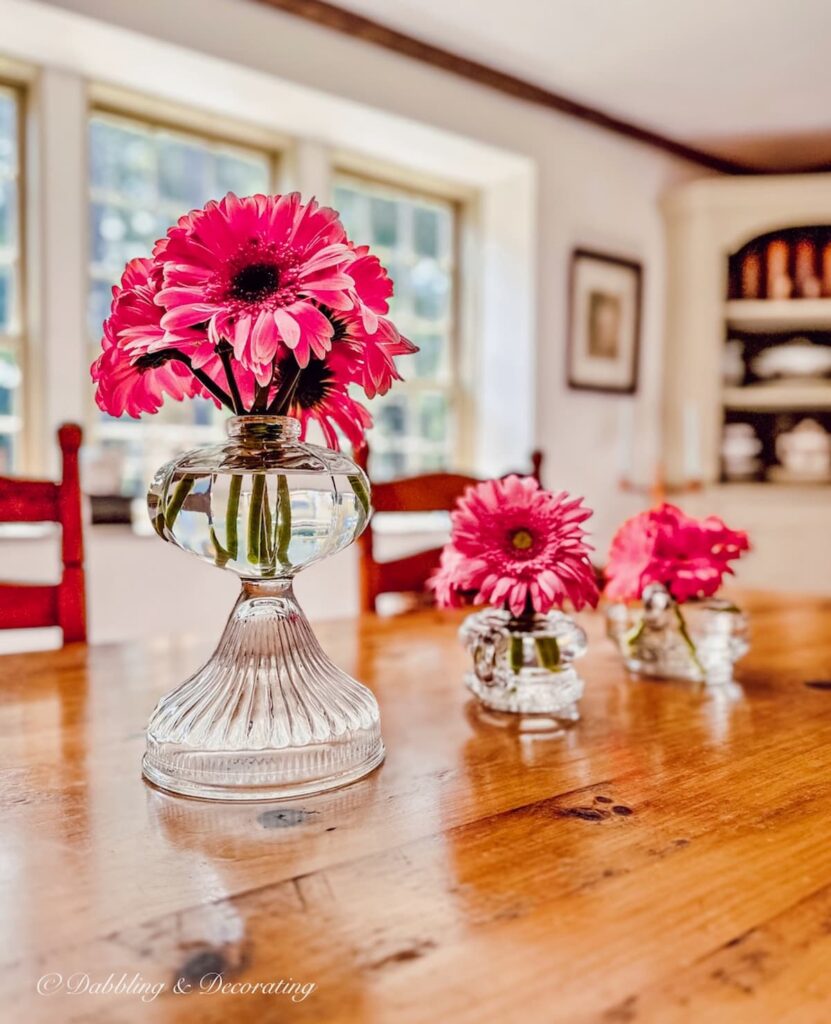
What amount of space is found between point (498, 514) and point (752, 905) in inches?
19.1

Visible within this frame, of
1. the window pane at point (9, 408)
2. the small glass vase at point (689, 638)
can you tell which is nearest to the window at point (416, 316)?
the window pane at point (9, 408)

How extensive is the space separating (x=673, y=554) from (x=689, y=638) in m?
0.10

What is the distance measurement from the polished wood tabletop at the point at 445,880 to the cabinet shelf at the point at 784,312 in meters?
3.54

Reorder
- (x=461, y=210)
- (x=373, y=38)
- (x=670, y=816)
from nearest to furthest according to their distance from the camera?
(x=670, y=816) → (x=373, y=38) → (x=461, y=210)

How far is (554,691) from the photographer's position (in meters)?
0.94

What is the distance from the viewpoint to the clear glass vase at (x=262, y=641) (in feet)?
2.35

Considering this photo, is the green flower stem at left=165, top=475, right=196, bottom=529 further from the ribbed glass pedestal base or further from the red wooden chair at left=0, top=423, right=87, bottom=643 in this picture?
the red wooden chair at left=0, top=423, right=87, bottom=643

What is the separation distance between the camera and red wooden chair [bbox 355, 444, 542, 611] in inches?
65.1

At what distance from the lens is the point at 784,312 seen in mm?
4113

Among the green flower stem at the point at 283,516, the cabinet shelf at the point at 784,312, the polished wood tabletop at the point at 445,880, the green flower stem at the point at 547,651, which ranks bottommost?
the polished wood tabletop at the point at 445,880

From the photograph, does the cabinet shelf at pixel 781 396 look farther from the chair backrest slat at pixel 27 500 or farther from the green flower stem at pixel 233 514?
the green flower stem at pixel 233 514

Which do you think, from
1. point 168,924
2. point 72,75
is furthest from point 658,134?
point 168,924

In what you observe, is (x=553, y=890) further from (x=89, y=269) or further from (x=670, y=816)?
(x=89, y=269)

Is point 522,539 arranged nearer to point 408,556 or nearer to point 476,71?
point 408,556
